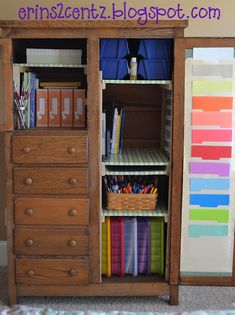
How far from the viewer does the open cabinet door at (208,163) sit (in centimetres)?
231

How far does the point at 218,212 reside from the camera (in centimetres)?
246

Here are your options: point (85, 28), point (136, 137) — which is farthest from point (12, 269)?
point (85, 28)

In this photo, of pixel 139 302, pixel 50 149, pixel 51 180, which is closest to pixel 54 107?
pixel 50 149

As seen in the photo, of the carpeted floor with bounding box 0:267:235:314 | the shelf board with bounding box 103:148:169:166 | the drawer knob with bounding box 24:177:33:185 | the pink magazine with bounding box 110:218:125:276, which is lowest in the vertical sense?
the carpeted floor with bounding box 0:267:235:314

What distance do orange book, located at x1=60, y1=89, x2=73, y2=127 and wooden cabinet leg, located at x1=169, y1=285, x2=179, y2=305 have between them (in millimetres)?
1106

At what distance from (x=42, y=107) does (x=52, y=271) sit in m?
0.93

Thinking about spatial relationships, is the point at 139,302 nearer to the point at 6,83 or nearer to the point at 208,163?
the point at 208,163

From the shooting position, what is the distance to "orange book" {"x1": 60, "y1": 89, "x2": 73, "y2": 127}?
2451 mm

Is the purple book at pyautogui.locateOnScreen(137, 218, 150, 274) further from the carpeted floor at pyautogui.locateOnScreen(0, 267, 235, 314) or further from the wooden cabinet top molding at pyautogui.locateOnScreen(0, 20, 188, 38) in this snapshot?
the wooden cabinet top molding at pyautogui.locateOnScreen(0, 20, 188, 38)

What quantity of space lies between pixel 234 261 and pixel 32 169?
1.27 metres

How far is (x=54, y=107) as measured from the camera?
2467mm

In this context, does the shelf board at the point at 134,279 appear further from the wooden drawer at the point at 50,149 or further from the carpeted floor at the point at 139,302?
the wooden drawer at the point at 50,149

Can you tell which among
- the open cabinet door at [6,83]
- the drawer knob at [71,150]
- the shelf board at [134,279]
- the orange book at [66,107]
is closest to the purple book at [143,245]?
the shelf board at [134,279]

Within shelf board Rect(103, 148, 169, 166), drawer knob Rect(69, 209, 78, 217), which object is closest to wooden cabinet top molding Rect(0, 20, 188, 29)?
shelf board Rect(103, 148, 169, 166)
